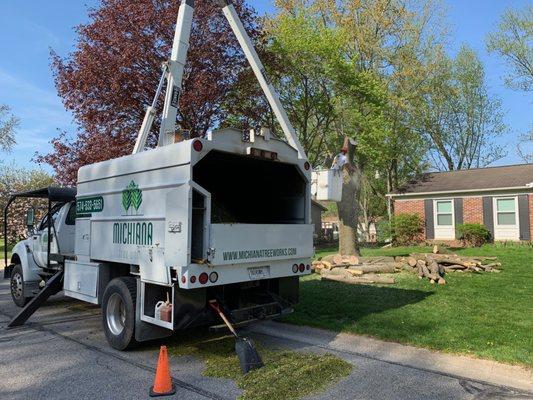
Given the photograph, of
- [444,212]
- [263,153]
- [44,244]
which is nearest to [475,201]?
[444,212]

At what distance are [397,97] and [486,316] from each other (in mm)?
24157

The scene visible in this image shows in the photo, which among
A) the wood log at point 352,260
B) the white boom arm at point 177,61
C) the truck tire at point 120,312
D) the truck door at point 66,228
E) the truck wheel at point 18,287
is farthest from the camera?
the wood log at point 352,260

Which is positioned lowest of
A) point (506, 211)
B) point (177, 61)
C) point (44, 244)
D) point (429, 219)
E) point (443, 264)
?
point (443, 264)

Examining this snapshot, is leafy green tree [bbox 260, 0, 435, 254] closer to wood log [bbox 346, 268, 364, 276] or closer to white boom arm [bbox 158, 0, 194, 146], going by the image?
wood log [bbox 346, 268, 364, 276]

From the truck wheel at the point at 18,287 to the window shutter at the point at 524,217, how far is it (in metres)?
21.3

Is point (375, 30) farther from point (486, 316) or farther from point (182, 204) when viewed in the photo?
point (182, 204)

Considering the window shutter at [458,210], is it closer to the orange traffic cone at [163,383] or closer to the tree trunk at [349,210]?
the tree trunk at [349,210]

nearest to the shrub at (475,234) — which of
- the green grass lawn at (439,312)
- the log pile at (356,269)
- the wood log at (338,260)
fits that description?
the green grass lawn at (439,312)

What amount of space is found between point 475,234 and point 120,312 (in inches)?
807

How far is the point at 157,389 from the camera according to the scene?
4977 millimetres

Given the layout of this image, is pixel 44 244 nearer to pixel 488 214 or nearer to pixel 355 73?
pixel 355 73

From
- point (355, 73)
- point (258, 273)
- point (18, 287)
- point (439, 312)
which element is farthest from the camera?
point (355, 73)

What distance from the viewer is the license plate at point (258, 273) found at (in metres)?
6.53

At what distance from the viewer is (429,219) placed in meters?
26.4
